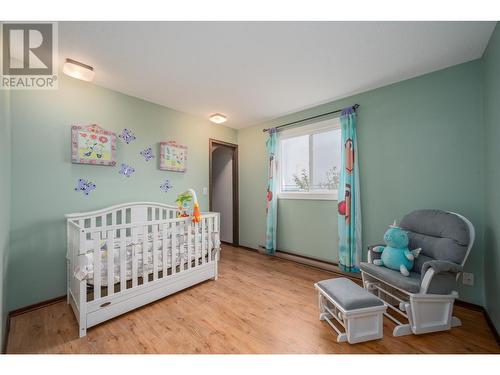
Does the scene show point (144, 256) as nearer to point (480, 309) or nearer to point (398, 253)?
point (398, 253)

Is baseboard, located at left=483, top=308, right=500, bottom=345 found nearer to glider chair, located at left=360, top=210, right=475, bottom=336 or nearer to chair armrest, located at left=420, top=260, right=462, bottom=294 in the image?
glider chair, located at left=360, top=210, right=475, bottom=336

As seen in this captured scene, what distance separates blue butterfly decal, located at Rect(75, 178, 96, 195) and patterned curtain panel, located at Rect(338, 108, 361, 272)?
9.67 feet

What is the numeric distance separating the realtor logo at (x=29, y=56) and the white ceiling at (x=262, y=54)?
0.34 feet

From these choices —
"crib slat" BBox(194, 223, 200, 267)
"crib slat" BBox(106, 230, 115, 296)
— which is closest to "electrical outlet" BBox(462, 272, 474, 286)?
"crib slat" BBox(194, 223, 200, 267)

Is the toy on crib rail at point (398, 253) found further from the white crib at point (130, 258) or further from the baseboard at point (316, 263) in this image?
the white crib at point (130, 258)

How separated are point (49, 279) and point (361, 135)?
375 cm

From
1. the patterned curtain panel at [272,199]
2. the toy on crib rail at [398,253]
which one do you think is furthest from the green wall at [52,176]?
the toy on crib rail at [398,253]

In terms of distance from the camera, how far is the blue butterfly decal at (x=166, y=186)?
9.58ft

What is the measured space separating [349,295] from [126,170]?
2686 millimetres

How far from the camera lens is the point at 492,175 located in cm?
162

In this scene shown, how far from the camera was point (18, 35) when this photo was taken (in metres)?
1.59

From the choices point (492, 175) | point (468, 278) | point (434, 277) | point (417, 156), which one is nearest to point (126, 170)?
point (434, 277)
